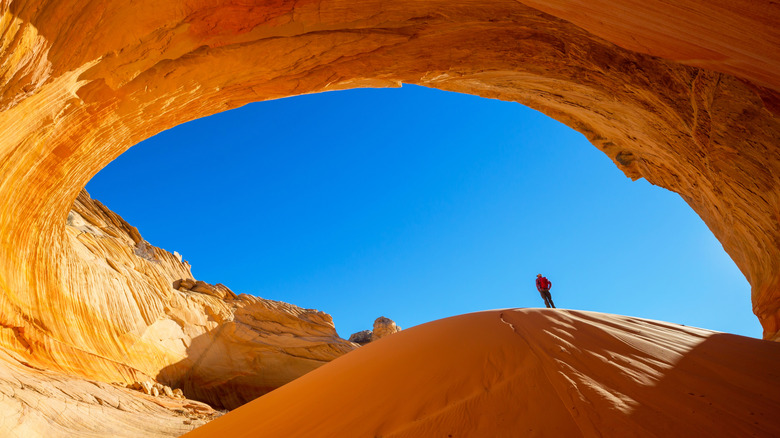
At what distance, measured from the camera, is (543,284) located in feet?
44.4

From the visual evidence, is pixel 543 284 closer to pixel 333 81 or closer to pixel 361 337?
pixel 333 81

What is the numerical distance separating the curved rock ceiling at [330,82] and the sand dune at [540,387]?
3.22m

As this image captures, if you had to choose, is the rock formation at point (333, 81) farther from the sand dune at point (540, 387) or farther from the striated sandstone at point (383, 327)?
the striated sandstone at point (383, 327)

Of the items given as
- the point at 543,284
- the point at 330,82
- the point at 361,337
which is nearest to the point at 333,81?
the point at 330,82

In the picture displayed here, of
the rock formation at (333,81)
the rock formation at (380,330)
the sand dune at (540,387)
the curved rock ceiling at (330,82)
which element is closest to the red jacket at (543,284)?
the curved rock ceiling at (330,82)

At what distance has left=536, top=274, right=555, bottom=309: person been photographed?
43.9 feet

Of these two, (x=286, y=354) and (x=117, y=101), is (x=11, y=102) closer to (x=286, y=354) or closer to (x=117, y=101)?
(x=117, y=101)

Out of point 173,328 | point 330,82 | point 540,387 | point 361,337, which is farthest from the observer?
point 361,337

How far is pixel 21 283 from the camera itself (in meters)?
9.41

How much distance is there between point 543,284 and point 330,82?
10056 mm

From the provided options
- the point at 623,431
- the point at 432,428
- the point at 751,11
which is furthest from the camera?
the point at 432,428

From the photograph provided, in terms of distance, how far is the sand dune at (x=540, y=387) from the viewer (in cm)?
324

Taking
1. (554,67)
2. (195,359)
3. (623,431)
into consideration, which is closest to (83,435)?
(623,431)

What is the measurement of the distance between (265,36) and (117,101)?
10.4 feet
